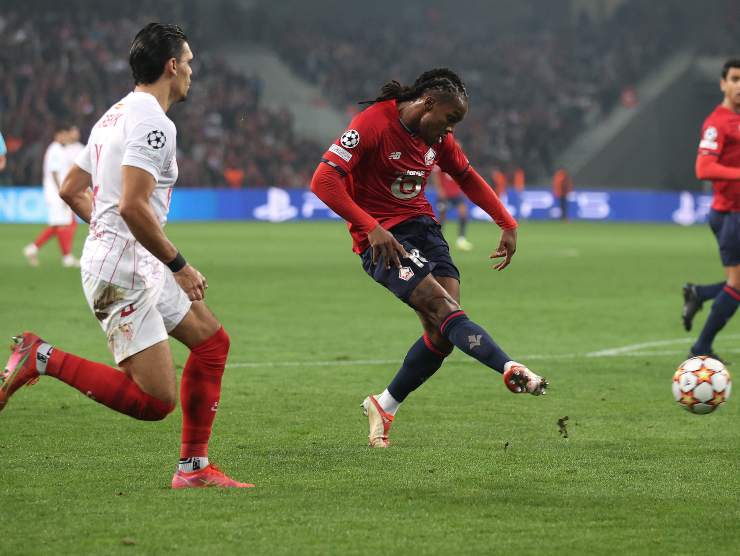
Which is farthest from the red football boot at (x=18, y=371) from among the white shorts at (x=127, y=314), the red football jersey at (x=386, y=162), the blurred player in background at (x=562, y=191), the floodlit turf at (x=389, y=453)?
the blurred player in background at (x=562, y=191)

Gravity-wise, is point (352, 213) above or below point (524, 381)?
above

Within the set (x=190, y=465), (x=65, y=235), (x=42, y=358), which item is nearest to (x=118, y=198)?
(x=42, y=358)

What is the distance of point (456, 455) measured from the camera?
6.07m

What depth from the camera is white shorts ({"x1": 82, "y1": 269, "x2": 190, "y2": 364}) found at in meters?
4.98

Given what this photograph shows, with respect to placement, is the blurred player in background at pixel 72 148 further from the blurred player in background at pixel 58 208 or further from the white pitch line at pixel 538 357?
the white pitch line at pixel 538 357

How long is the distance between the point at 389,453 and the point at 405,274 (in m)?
0.85

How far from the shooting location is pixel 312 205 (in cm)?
3641

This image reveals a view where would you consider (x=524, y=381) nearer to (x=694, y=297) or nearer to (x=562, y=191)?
(x=694, y=297)

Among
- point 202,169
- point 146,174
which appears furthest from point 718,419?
point 202,169

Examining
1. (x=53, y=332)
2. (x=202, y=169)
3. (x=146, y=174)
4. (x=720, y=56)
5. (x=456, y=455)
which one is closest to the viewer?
(x=146, y=174)

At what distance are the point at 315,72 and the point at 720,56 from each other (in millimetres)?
13669

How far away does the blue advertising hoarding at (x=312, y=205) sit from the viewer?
3203cm

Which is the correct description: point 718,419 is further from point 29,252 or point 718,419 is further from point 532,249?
point 532,249

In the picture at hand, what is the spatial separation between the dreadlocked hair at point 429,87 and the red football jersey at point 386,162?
0.05 metres
